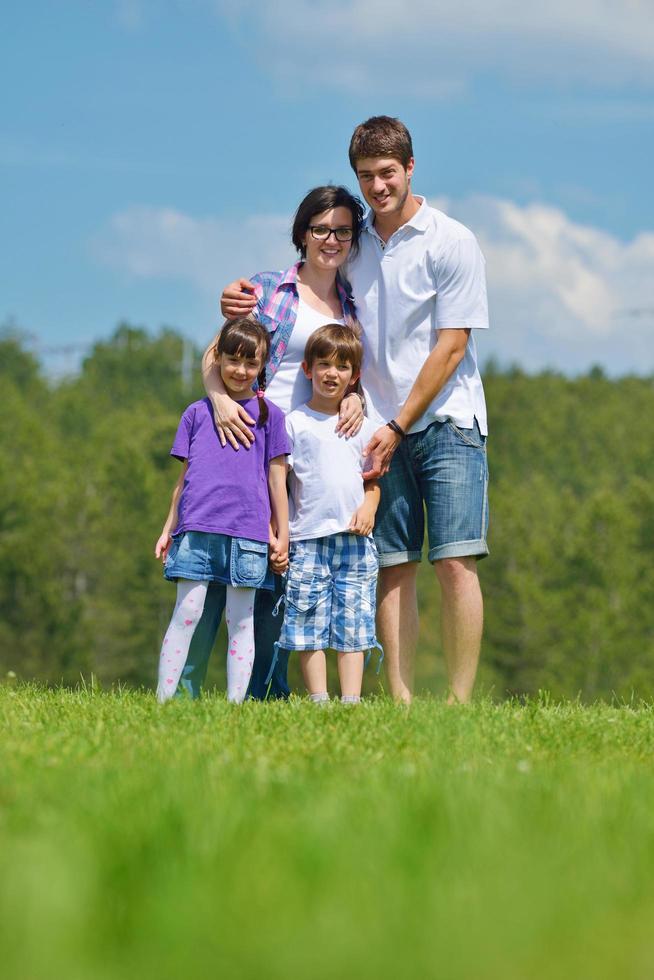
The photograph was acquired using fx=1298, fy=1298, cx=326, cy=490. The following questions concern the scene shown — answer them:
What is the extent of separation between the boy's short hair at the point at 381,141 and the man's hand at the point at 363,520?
1.77m

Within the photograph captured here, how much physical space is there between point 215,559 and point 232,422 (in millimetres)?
724

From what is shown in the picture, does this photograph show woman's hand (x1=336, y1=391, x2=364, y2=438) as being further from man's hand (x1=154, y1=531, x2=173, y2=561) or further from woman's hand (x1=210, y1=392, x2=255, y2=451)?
man's hand (x1=154, y1=531, x2=173, y2=561)

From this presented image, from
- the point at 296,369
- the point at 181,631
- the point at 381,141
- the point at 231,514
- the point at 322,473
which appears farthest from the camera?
the point at 296,369

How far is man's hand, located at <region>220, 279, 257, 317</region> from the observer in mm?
6871

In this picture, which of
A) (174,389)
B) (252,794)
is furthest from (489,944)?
(174,389)

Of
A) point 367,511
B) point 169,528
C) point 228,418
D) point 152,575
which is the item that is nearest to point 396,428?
point 367,511

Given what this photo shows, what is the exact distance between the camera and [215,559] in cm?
680

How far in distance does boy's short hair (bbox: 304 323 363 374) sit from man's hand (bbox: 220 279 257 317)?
1.23 ft

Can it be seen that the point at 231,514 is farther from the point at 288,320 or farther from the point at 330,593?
the point at 288,320

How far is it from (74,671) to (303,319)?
175 ft

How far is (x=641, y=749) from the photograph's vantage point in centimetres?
511

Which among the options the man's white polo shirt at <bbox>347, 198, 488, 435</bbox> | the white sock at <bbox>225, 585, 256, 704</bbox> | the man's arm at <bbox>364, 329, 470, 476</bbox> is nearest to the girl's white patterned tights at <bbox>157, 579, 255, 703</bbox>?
the white sock at <bbox>225, 585, 256, 704</bbox>

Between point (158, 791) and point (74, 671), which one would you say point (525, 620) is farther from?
point (158, 791)

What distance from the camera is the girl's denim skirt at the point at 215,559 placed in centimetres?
677
